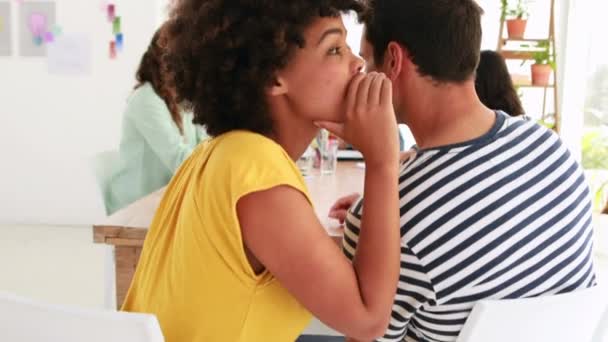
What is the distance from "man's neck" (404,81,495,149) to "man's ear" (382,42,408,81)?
0.06 m

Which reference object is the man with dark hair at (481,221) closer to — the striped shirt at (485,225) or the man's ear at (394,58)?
the striped shirt at (485,225)

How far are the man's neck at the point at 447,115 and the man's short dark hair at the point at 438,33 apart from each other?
3 cm

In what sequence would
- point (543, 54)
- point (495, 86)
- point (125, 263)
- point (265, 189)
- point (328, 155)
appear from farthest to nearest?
point (543, 54), point (328, 155), point (495, 86), point (125, 263), point (265, 189)

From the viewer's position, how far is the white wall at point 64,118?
5020 mm

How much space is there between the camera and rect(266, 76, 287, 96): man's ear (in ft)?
3.47

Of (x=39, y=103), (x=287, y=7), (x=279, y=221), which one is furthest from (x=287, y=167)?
(x=39, y=103)

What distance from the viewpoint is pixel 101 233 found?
175 centimetres

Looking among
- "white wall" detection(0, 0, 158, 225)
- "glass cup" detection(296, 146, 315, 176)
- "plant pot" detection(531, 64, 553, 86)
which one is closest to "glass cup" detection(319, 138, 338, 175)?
"glass cup" detection(296, 146, 315, 176)

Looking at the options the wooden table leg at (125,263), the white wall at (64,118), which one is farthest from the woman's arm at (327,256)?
the white wall at (64,118)

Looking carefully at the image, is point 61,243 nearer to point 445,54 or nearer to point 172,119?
point 172,119

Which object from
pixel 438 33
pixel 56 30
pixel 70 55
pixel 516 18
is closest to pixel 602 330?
pixel 438 33

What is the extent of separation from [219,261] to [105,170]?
6.67 feet

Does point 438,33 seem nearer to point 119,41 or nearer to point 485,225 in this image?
point 485,225

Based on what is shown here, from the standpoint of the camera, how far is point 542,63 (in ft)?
14.8
